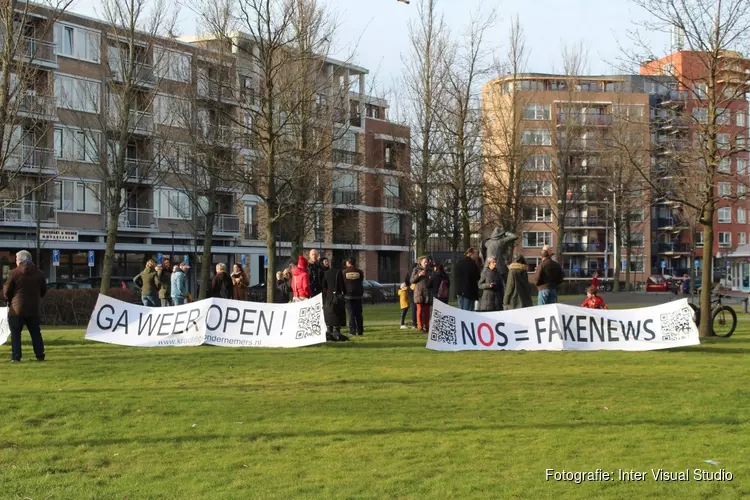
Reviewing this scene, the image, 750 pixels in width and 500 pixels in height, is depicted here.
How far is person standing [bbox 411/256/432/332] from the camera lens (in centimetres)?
2198

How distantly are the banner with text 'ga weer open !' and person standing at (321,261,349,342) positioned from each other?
135cm

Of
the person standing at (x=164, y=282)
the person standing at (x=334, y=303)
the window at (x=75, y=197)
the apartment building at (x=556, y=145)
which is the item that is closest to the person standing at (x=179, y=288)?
the person standing at (x=164, y=282)

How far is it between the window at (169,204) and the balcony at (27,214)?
7745 mm

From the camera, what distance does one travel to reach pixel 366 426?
9.89 meters

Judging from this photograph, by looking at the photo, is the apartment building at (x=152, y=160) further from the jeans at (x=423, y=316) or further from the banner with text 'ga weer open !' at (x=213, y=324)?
the jeans at (x=423, y=316)

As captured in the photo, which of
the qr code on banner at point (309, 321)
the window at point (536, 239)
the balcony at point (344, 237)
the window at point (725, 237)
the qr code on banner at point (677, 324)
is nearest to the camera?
the qr code on banner at point (677, 324)

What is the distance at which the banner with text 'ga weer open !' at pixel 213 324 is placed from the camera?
60.3ft

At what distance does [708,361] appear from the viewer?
1612cm

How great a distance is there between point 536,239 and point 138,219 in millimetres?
57616

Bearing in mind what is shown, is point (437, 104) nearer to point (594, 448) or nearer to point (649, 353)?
point (649, 353)

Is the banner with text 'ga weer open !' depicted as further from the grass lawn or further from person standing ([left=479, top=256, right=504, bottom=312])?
person standing ([left=479, top=256, right=504, bottom=312])

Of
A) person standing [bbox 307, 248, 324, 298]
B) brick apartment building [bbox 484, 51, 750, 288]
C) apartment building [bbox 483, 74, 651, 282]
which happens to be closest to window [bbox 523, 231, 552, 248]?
brick apartment building [bbox 484, 51, 750, 288]

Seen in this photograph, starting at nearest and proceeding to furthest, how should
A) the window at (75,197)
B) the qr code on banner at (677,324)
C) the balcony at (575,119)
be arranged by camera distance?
the qr code on banner at (677,324) < the window at (75,197) < the balcony at (575,119)

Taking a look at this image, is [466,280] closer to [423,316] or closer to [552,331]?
[423,316]
